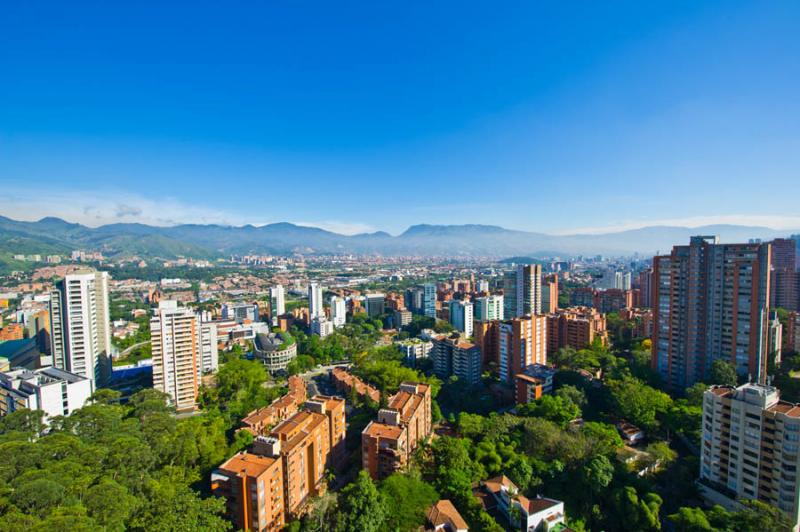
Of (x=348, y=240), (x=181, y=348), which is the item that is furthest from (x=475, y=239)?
(x=181, y=348)

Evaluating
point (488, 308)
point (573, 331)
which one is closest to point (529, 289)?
point (488, 308)

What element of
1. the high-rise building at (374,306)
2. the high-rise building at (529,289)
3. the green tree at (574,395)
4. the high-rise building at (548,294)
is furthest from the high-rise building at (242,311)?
the green tree at (574,395)

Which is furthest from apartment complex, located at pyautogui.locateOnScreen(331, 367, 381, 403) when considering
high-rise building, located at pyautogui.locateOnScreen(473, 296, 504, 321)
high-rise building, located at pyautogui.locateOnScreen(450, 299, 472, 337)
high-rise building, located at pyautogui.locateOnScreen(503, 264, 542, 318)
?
high-rise building, located at pyautogui.locateOnScreen(503, 264, 542, 318)

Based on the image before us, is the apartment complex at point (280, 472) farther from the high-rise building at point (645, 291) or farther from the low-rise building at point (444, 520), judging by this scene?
the high-rise building at point (645, 291)

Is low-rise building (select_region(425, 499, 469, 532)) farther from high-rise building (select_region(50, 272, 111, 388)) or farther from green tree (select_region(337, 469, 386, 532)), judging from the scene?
high-rise building (select_region(50, 272, 111, 388))

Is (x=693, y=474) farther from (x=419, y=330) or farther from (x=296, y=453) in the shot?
(x=419, y=330)

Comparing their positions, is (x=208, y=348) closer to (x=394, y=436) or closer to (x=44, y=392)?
(x=44, y=392)
